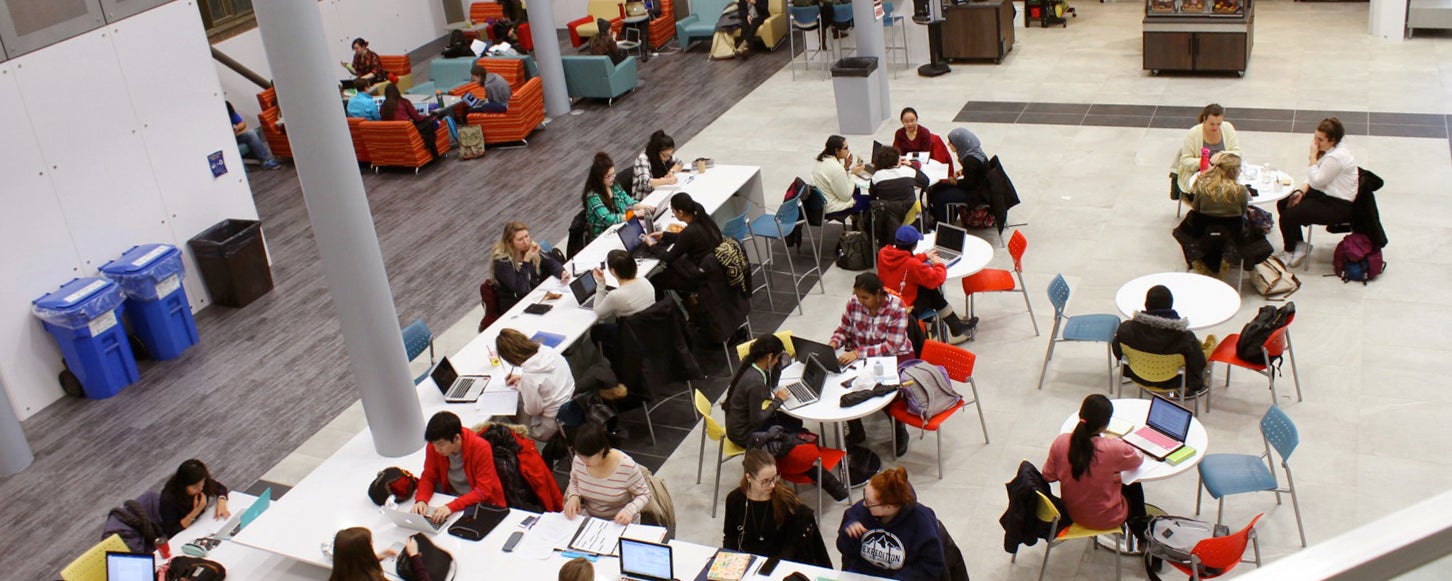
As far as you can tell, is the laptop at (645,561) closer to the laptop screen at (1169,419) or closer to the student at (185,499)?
the student at (185,499)

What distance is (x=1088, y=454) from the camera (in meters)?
5.86

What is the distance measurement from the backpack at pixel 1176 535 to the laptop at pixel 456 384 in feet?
13.3

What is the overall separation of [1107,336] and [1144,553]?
1.89m

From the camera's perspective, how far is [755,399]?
6.91 meters

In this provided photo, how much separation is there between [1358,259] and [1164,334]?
283cm

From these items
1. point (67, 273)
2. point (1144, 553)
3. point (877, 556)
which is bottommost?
point (1144, 553)

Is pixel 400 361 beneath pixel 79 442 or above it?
above

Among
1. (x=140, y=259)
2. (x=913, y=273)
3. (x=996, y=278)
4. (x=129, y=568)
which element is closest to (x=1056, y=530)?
(x=913, y=273)

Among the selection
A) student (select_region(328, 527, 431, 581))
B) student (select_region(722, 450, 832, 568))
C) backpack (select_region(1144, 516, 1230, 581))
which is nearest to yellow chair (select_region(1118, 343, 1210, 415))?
backpack (select_region(1144, 516, 1230, 581))

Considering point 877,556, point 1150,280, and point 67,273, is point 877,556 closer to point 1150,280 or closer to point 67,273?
point 1150,280

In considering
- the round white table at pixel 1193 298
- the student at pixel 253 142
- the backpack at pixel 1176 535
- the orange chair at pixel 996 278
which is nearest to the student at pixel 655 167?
the orange chair at pixel 996 278

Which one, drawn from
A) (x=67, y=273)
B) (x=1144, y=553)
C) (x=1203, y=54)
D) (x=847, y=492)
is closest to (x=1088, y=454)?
(x=1144, y=553)

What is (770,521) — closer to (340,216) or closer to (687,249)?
(340,216)

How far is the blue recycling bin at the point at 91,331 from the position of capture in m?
9.30
